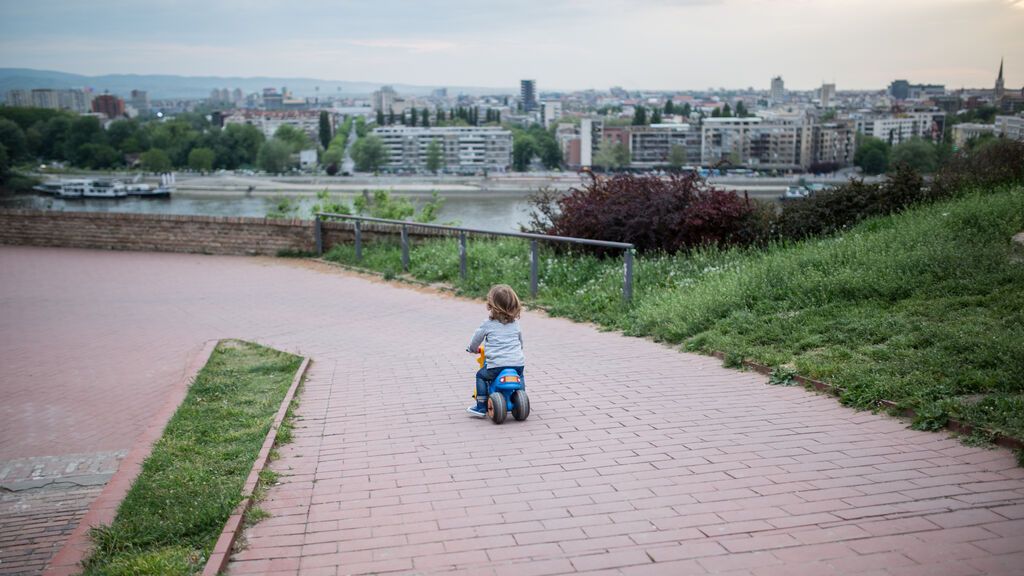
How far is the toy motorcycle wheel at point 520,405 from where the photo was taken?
5805mm

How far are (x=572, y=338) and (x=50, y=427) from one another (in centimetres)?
493

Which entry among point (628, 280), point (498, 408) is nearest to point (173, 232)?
point (628, 280)

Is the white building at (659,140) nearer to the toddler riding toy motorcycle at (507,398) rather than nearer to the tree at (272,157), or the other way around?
the tree at (272,157)

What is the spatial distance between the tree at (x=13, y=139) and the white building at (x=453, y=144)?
10573 cm

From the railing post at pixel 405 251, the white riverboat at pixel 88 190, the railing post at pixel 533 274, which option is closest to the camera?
the railing post at pixel 533 274

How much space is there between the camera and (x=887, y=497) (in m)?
4.18

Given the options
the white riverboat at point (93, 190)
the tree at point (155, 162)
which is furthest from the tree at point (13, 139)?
the white riverboat at point (93, 190)

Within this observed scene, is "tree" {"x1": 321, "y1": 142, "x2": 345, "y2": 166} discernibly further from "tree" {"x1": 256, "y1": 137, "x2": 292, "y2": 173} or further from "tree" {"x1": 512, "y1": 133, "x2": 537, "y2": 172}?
"tree" {"x1": 512, "y1": 133, "x2": 537, "y2": 172}

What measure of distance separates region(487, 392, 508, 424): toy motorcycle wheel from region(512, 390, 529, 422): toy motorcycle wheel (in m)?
0.07

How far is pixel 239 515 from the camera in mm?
4195

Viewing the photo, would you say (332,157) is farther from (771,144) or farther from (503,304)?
(503,304)

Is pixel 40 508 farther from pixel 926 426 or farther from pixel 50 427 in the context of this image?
pixel 926 426

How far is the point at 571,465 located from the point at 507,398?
1.12 metres

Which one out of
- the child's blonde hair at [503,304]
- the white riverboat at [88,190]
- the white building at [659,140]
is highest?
the white building at [659,140]
